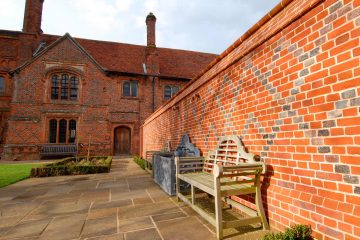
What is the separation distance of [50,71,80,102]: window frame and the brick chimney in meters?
5.40

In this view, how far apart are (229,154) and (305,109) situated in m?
1.52

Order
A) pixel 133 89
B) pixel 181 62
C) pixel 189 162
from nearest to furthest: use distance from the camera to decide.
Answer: pixel 189 162
pixel 133 89
pixel 181 62

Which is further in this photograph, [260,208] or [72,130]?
[72,130]

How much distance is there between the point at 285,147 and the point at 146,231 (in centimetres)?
198

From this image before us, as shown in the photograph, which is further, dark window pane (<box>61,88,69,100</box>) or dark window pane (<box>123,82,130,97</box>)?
dark window pane (<box>123,82,130,97</box>)

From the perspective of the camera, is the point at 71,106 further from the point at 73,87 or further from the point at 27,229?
the point at 27,229

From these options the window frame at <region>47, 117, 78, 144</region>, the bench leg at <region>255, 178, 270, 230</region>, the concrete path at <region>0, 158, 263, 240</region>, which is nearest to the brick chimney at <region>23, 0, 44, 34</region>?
the window frame at <region>47, 117, 78, 144</region>

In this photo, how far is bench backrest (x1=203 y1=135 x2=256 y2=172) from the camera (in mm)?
2755

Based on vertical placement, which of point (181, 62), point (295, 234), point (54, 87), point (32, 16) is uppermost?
point (32, 16)

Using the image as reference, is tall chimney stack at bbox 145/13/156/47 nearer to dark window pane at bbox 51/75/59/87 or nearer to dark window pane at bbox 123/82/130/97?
dark window pane at bbox 123/82/130/97

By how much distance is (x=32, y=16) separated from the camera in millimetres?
17031

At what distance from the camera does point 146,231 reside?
2459 mm

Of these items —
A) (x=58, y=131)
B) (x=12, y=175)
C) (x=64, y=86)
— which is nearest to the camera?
(x=12, y=175)

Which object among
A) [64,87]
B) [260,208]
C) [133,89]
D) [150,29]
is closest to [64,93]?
[64,87]
